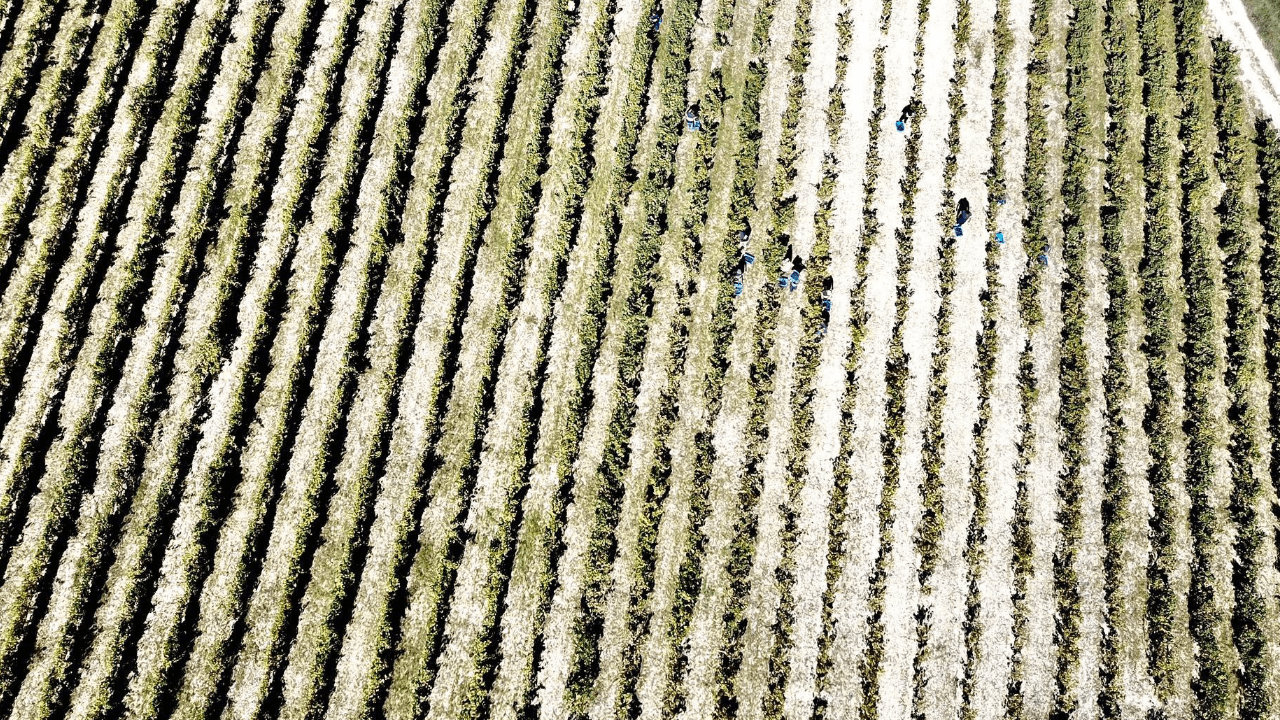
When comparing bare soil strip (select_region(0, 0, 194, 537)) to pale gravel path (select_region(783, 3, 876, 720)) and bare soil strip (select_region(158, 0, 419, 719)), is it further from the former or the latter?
pale gravel path (select_region(783, 3, 876, 720))

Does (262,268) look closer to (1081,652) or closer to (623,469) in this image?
(623,469)

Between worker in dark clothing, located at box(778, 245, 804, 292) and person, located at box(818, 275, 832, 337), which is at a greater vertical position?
worker in dark clothing, located at box(778, 245, 804, 292)

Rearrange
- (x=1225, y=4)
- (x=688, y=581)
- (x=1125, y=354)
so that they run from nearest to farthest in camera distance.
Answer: (x=688, y=581), (x=1125, y=354), (x=1225, y=4)

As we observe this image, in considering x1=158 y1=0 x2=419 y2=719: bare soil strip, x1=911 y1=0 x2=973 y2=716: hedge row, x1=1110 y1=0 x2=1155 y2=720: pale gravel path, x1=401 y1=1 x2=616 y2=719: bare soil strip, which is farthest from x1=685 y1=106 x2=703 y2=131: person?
x1=1110 y1=0 x2=1155 y2=720: pale gravel path

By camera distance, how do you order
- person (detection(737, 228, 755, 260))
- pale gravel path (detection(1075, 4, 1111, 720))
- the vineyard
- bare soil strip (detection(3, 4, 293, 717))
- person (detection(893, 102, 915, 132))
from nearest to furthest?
bare soil strip (detection(3, 4, 293, 717)), the vineyard, pale gravel path (detection(1075, 4, 1111, 720)), person (detection(737, 228, 755, 260)), person (detection(893, 102, 915, 132))

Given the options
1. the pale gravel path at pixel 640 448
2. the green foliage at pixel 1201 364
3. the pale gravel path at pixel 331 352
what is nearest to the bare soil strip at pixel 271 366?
the pale gravel path at pixel 331 352

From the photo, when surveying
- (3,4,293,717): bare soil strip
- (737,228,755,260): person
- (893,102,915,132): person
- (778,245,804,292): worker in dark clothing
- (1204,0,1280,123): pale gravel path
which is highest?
(1204,0,1280,123): pale gravel path

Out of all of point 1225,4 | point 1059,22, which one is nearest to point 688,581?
point 1059,22
